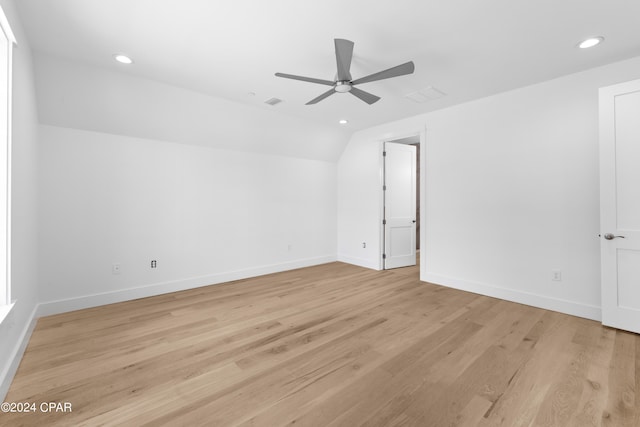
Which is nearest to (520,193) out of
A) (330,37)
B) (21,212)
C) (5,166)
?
(330,37)

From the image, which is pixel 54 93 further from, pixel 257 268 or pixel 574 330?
pixel 574 330

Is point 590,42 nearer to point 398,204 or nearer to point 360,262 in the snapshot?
point 398,204

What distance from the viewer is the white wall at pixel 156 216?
324 cm

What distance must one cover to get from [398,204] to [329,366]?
392cm

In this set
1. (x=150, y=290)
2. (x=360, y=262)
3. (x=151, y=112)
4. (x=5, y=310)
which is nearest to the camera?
(x=5, y=310)

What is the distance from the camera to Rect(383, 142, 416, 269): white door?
532 cm

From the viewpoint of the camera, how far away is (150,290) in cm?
380

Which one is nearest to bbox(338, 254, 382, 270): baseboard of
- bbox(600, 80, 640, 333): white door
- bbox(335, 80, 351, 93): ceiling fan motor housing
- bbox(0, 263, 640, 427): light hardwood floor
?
bbox(0, 263, 640, 427): light hardwood floor

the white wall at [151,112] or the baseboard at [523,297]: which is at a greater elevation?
the white wall at [151,112]

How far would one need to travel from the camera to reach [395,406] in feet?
5.61

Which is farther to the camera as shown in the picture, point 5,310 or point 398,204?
point 398,204

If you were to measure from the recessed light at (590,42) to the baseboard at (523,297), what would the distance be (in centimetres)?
266

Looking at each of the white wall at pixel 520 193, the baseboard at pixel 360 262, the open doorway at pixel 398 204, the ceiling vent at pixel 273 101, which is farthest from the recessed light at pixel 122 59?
the baseboard at pixel 360 262

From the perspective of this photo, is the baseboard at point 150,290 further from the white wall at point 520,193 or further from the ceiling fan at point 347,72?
the ceiling fan at point 347,72
